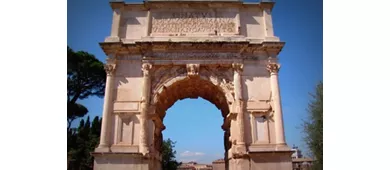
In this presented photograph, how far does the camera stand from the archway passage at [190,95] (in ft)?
31.6

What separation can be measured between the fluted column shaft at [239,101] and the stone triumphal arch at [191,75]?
1.3 inches

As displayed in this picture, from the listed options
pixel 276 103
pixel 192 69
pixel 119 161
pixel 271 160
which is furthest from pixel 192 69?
pixel 271 160

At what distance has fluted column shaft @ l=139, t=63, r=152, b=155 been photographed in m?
8.62

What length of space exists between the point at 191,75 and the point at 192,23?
1.93 meters

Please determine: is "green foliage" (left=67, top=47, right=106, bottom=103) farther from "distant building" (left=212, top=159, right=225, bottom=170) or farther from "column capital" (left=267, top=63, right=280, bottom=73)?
"distant building" (left=212, top=159, right=225, bottom=170)

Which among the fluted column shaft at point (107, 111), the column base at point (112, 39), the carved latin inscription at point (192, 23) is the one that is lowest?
the fluted column shaft at point (107, 111)

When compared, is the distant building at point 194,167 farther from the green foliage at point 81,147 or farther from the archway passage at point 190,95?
the archway passage at point 190,95

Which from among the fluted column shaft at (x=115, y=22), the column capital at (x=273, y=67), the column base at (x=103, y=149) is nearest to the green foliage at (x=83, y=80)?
the fluted column shaft at (x=115, y=22)

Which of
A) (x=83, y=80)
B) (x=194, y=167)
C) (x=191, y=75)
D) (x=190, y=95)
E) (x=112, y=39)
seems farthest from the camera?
(x=194, y=167)

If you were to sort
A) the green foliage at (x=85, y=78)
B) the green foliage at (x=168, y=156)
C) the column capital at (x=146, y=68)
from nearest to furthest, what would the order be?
the column capital at (x=146, y=68), the green foliage at (x=85, y=78), the green foliage at (x=168, y=156)

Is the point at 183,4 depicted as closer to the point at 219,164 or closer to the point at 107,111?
the point at 107,111

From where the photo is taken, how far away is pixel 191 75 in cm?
945
